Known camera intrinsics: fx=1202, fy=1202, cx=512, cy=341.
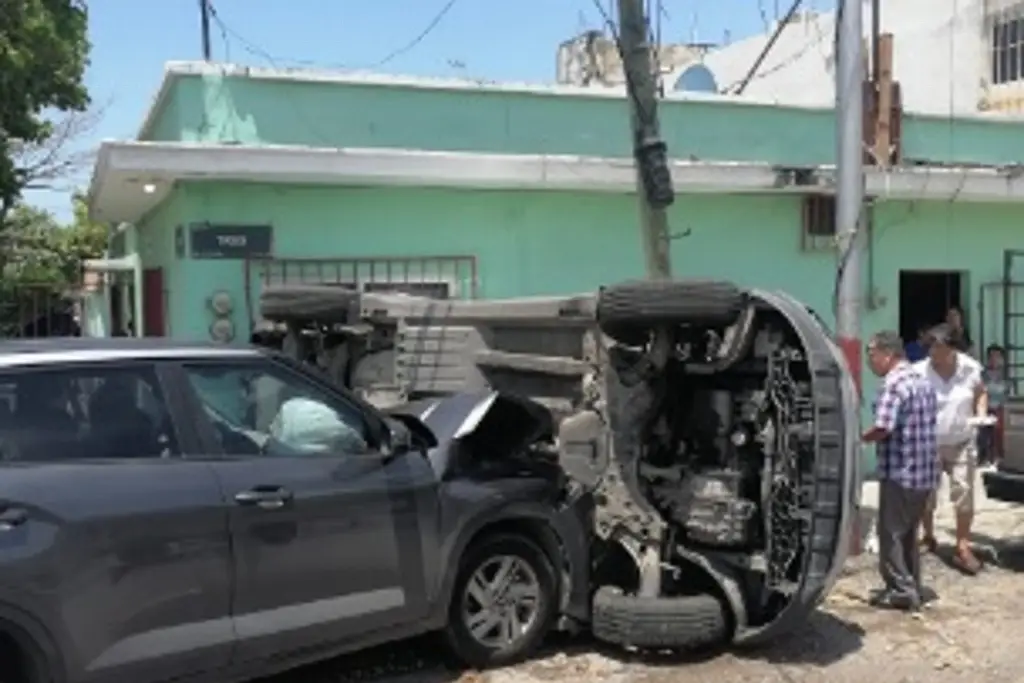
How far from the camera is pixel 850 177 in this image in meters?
8.34

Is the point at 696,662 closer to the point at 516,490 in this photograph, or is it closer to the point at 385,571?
the point at 516,490

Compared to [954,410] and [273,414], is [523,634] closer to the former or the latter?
[273,414]

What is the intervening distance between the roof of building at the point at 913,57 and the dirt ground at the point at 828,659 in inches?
541

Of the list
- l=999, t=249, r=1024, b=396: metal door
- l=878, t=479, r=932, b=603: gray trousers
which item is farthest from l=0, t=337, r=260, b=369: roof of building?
l=999, t=249, r=1024, b=396: metal door

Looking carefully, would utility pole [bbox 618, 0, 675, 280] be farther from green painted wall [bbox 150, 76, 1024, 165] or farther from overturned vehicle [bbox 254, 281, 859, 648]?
green painted wall [bbox 150, 76, 1024, 165]

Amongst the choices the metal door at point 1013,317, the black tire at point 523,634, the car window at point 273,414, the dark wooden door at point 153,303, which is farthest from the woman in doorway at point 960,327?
the car window at point 273,414

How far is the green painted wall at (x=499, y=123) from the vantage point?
10.2m

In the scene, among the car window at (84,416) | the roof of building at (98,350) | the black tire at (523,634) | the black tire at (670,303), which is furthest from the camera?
the black tire at (670,303)

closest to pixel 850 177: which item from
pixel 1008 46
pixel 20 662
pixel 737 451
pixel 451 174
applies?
pixel 737 451

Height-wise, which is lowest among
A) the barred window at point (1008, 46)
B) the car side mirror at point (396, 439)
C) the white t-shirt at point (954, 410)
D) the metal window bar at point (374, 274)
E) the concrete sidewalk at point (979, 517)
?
the concrete sidewalk at point (979, 517)

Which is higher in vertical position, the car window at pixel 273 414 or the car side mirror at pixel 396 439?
the car window at pixel 273 414

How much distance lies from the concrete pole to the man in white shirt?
25.6 inches

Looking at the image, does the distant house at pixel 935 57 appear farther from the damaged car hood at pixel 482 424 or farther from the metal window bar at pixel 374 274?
the damaged car hood at pixel 482 424

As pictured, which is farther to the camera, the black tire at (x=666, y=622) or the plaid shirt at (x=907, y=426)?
the plaid shirt at (x=907, y=426)
